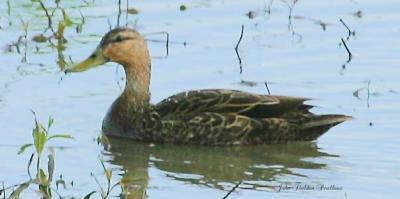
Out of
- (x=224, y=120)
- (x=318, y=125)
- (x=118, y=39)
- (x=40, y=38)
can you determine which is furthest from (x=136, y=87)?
(x=40, y=38)

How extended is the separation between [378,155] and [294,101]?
1.17 meters

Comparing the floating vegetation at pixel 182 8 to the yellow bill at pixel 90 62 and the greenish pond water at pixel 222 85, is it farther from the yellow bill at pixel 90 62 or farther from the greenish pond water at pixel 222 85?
the yellow bill at pixel 90 62

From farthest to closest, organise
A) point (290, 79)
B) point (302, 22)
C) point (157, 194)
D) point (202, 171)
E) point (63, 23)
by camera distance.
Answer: point (302, 22) < point (63, 23) < point (290, 79) < point (202, 171) < point (157, 194)

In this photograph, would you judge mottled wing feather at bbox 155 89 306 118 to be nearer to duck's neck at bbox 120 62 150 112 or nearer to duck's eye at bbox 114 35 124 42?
duck's neck at bbox 120 62 150 112

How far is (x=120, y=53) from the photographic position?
44.7ft

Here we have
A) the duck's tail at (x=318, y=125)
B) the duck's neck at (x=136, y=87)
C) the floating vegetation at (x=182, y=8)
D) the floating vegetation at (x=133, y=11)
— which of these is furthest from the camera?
the floating vegetation at (x=182, y=8)

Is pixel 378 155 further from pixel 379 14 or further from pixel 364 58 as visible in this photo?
pixel 379 14

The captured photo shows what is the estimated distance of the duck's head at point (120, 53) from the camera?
13.6 meters

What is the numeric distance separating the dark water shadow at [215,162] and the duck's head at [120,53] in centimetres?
75

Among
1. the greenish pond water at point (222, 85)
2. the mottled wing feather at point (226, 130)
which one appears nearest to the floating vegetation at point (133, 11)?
the greenish pond water at point (222, 85)

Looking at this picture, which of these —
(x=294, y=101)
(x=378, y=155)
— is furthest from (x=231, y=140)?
(x=378, y=155)

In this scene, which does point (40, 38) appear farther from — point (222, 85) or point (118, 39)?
point (222, 85)

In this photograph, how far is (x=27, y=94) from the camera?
13734mm

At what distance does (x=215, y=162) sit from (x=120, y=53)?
164 centimetres
